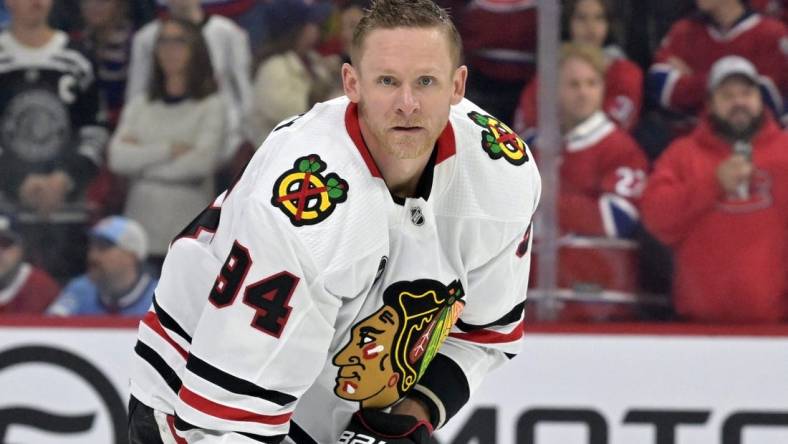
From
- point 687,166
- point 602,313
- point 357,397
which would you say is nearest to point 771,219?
point 687,166

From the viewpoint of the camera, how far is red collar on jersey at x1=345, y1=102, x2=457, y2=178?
2.18 meters

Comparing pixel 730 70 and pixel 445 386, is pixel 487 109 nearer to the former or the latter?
pixel 730 70

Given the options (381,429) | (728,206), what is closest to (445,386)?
(381,429)

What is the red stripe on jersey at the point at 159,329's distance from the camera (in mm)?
2400

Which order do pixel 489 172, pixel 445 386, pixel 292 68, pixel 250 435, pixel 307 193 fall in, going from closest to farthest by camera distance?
1. pixel 307 193
2. pixel 250 435
3. pixel 489 172
4. pixel 445 386
5. pixel 292 68

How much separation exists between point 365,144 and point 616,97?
1.80 metres

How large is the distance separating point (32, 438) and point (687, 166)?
193 centimetres

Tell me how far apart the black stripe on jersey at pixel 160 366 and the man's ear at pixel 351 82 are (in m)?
0.59

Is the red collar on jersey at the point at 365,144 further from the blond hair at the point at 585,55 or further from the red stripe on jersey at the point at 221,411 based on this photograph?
the blond hair at the point at 585,55

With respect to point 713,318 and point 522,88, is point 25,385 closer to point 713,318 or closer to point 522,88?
point 522,88

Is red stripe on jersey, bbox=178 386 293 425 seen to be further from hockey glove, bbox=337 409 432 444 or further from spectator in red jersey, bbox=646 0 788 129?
spectator in red jersey, bbox=646 0 788 129

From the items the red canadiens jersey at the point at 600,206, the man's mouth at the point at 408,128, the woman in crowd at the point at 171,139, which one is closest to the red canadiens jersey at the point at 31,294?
the woman in crowd at the point at 171,139

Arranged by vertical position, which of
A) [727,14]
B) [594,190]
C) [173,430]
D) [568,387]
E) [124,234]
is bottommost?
[568,387]

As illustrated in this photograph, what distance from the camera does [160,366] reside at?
2.45 m
